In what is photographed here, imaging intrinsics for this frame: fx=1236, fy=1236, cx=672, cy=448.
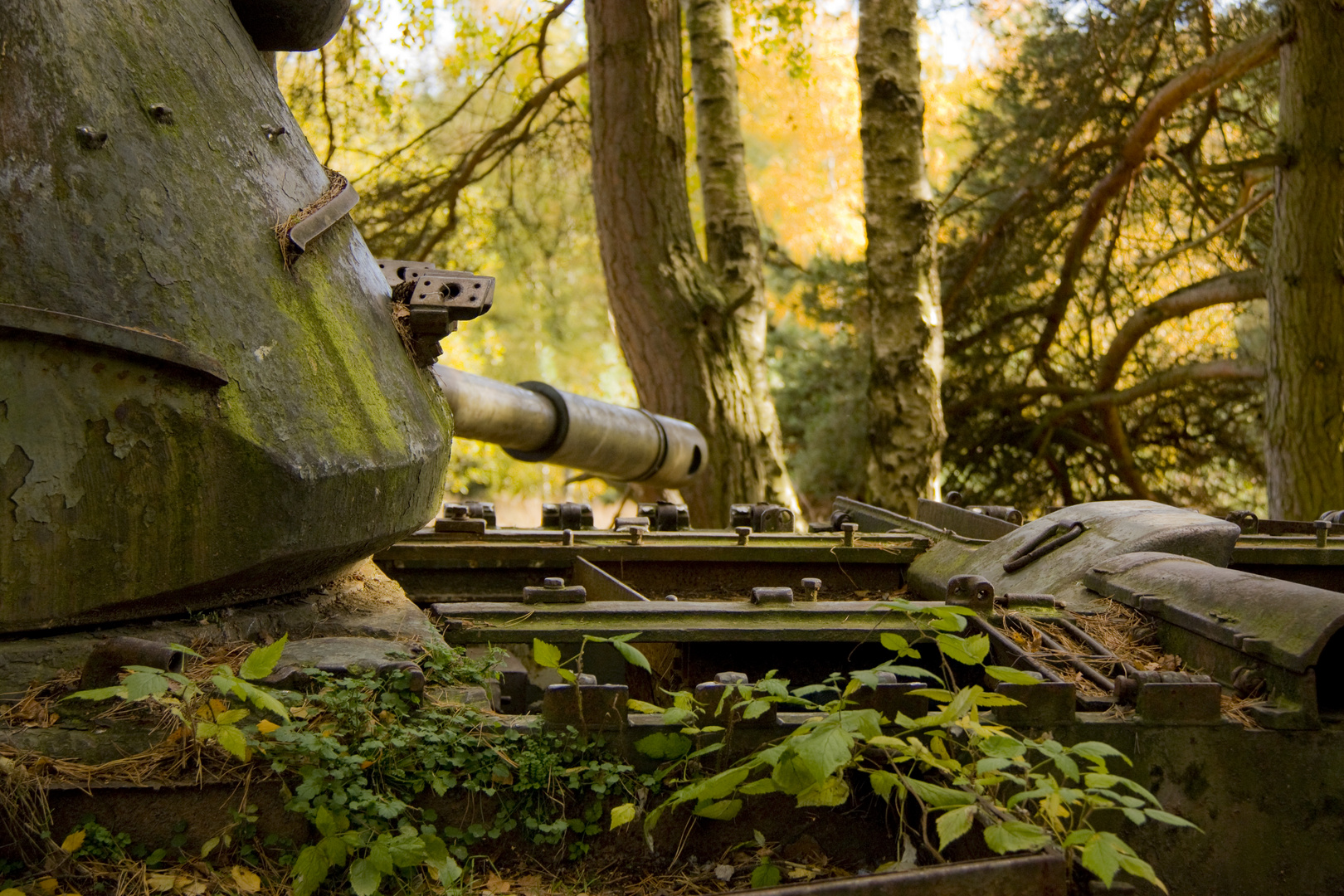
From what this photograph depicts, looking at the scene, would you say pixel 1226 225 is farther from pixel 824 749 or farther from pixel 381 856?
pixel 381 856

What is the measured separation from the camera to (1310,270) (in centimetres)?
890

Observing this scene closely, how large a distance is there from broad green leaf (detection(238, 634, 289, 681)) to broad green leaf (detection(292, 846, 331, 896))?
350 mm

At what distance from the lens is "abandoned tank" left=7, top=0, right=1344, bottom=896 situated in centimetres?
253

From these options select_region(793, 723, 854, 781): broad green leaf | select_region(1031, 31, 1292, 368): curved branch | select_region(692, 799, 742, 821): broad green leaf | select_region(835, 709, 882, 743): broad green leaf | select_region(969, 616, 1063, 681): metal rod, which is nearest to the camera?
select_region(793, 723, 854, 781): broad green leaf

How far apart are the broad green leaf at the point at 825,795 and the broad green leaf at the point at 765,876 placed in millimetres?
128

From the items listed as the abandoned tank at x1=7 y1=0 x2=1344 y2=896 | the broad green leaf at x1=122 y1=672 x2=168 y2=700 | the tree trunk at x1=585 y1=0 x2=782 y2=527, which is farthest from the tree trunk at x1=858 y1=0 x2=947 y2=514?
the broad green leaf at x1=122 y1=672 x2=168 y2=700

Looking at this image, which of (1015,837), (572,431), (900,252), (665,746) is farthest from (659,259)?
(1015,837)

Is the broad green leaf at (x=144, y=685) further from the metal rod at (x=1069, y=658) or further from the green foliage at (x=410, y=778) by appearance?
the metal rod at (x=1069, y=658)

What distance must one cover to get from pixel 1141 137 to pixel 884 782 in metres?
10.3

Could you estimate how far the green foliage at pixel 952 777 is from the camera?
2045 millimetres

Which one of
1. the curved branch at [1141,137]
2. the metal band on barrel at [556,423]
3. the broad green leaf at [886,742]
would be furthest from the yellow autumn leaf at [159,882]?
the curved branch at [1141,137]

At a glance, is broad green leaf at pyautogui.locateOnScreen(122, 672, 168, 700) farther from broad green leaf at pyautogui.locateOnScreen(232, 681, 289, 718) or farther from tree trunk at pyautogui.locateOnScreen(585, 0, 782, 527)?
tree trunk at pyautogui.locateOnScreen(585, 0, 782, 527)

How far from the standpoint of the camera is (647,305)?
984cm

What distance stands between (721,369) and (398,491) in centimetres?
673
